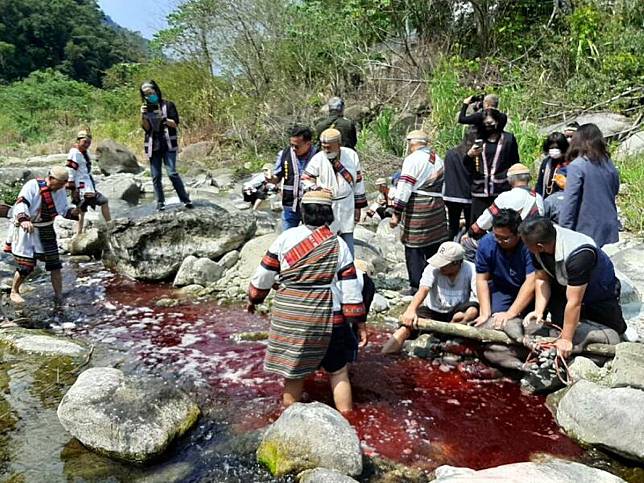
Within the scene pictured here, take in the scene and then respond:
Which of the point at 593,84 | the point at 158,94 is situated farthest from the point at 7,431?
the point at 593,84

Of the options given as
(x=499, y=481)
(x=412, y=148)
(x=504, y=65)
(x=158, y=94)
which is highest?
(x=504, y=65)

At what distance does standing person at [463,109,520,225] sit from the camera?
599 cm

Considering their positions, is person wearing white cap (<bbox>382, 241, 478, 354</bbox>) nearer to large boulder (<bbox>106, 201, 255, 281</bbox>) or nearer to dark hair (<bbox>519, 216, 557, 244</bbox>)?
dark hair (<bbox>519, 216, 557, 244</bbox>)

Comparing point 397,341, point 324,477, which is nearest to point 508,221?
point 397,341

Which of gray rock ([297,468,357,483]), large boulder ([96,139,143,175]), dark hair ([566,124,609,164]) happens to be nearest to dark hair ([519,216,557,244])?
dark hair ([566,124,609,164])

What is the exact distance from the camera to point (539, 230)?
13.0 feet

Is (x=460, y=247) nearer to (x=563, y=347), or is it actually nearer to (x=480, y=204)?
(x=563, y=347)

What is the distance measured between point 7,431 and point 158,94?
4.86 m

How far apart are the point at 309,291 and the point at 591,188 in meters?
2.74

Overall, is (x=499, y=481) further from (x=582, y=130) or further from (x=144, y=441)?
(x=582, y=130)

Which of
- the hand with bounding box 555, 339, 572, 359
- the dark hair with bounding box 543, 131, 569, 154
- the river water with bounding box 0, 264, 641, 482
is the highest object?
the dark hair with bounding box 543, 131, 569, 154

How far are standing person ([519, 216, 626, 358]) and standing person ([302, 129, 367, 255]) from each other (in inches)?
76.2

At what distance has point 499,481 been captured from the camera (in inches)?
110

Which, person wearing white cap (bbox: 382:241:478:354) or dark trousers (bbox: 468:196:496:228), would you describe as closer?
person wearing white cap (bbox: 382:241:478:354)
